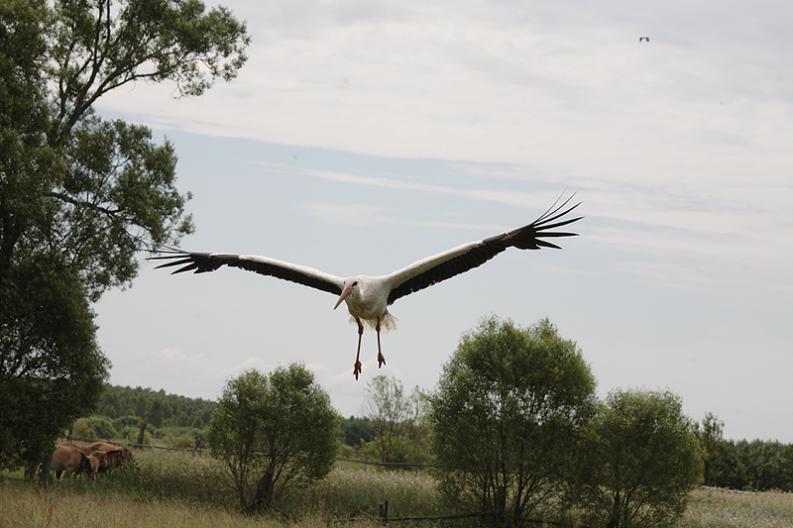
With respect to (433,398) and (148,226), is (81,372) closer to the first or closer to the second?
(148,226)

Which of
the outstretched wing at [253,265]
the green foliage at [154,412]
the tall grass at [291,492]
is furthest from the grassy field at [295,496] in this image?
the green foliage at [154,412]

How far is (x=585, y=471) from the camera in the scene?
100 feet

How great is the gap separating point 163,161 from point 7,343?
6497 millimetres

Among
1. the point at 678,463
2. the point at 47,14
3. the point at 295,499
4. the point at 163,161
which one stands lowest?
the point at 295,499

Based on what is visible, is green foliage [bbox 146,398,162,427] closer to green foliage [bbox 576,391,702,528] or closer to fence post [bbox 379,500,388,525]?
green foliage [bbox 576,391,702,528]

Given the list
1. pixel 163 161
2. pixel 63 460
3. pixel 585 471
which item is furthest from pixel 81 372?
pixel 585 471

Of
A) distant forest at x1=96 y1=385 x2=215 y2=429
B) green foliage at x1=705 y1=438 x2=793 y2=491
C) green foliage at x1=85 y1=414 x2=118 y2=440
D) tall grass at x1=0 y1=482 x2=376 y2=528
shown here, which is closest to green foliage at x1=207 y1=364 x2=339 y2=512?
tall grass at x1=0 y1=482 x2=376 y2=528

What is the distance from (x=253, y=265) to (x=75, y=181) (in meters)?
14.6

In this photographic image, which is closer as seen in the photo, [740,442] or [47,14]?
[47,14]

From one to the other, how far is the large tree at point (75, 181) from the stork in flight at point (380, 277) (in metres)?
12.1

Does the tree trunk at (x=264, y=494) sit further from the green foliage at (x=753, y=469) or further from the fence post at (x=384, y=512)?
the green foliage at (x=753, y=469)

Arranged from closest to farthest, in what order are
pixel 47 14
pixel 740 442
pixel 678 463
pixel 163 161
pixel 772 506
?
1. pixel 47 14
2. pixel 163 161
3. pixel 678 463
4. pixel 772 506
5. pixel 740 442

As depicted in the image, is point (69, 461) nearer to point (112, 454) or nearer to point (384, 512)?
point (112, 454)

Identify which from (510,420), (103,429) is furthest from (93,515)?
(103,429)
